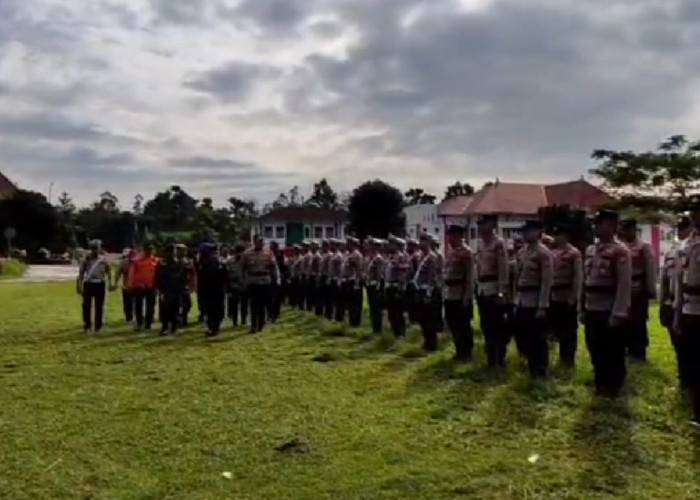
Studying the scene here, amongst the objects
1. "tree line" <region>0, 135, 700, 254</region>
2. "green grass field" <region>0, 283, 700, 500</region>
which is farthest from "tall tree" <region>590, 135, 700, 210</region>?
"green grass field" <region>0, 283, 700, 500</region>

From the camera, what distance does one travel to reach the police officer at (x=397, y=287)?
55.0 feet

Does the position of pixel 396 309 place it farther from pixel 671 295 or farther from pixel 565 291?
pixel 671 295

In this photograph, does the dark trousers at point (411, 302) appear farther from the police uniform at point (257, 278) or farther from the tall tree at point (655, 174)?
the tall tree at point (655, 174)

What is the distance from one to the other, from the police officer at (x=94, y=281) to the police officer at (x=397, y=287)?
16.9 ft

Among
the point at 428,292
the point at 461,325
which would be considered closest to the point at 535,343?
the point at 461,325

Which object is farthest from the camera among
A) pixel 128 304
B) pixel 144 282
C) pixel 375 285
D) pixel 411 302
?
pixel 128 304

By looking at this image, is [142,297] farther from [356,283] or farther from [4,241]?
[4,241]

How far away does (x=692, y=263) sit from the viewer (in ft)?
27.0

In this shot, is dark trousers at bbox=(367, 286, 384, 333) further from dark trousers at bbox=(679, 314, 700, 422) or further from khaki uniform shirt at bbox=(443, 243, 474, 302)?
dark trousers at bbox=(679, 314, 700, 422)

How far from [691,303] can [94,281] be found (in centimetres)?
1242

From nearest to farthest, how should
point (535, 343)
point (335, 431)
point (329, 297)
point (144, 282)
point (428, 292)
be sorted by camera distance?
point (335, 431)
point (535, 343)
point (428, 292)
point (144, 282)
point (329, 297)

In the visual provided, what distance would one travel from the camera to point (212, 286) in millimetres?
18797

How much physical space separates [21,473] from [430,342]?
26.2ft

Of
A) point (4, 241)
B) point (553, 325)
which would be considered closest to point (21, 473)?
point (553, 325)
